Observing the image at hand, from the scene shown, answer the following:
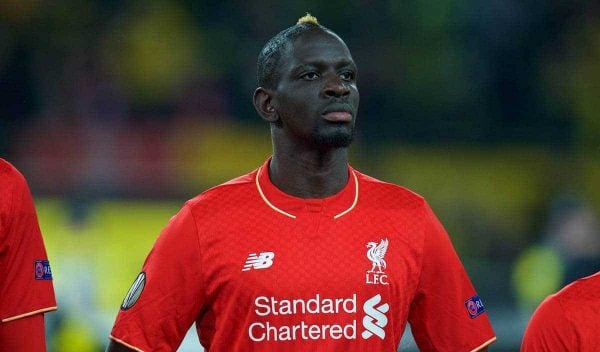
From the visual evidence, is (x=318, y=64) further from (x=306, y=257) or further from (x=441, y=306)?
(x=441, y=306)

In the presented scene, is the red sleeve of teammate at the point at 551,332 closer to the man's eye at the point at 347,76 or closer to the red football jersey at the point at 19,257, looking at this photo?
the man's eye at the point at 347,76

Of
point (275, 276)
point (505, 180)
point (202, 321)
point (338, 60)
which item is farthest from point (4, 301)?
point (505, 180)

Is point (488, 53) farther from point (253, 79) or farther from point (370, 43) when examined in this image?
point (253, 79)

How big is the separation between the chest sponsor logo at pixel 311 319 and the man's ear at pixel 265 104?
58 centimetres

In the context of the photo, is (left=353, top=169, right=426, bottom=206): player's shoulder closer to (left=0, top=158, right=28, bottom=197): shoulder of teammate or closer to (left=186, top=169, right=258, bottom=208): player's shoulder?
(left=186, top=169, right=258, bottom=208): player's shoulder

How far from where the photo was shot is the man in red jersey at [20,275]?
3297mm

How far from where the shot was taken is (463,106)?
9031mm

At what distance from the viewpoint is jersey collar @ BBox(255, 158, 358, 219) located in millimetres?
3326

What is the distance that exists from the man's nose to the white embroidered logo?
578 mm

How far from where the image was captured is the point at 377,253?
326cm

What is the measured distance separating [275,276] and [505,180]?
5923 mm

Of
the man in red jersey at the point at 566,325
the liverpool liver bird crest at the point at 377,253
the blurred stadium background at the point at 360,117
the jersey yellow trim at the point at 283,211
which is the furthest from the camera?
the blurred stadium background at the point at 360,117

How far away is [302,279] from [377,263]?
0.73 feet

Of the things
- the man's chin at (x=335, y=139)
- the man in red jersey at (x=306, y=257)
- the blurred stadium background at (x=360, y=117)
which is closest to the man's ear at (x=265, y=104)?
the man in red jersey at (x=306, y=257)
